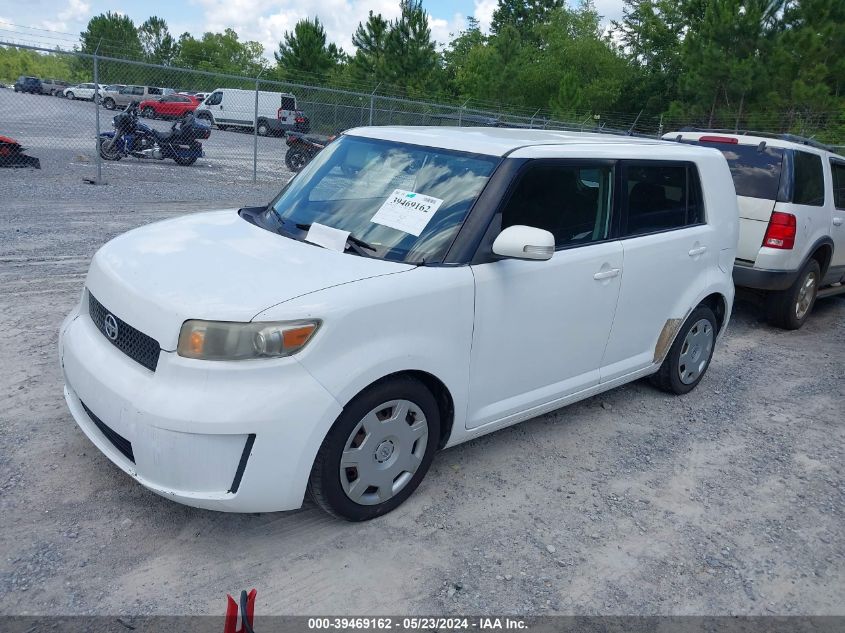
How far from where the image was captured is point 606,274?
4086 millimetres

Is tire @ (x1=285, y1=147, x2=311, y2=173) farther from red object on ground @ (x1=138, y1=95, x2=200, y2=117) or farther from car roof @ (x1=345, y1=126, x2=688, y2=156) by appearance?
red object on ground @ (x1=138, y1=95, x2=200, y2=117)

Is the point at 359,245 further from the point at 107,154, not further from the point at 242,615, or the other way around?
the point at 107,154

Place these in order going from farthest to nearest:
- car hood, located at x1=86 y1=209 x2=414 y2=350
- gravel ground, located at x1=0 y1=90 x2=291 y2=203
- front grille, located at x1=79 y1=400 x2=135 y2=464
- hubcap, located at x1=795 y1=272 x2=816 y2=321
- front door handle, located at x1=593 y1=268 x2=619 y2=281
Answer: gravel ground, located at x1=0 y1=90 x2=291 y2=203
hubcap, located at x1=795 y1=272 x2=816 y2=321
front door handle, located at x1=593 y1=268 x2=619 y2=281
front grille, located at x1=79 y1=400 x2=135 y2=464
car hood, located at x1=86 y1=209 x2=414 y2=350

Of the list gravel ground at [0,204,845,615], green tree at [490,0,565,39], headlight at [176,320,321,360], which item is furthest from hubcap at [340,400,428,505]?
green tree at [490,0,565,39]

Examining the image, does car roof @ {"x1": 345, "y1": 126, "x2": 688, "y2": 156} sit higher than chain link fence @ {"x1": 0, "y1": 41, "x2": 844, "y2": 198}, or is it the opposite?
car roof @ {"x1": 345, "y1": 126, "x2": 688, "y2": 156}

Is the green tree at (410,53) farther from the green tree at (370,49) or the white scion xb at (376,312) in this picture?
the white scion xb at (376,312)

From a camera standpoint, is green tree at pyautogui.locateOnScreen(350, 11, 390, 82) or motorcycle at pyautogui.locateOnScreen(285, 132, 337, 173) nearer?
motorcycle at pyautogui.locateOnScreen(285, 132, 337, 173)

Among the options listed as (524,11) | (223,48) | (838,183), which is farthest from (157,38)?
(838,183)

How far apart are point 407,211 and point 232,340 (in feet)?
3.97

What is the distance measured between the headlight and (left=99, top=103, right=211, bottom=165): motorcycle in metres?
14.6

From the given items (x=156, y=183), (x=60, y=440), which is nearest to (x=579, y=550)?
(x=60, y=440)

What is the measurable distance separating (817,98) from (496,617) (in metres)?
27.5

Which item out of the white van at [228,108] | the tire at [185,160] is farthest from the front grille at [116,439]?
the white van at [228,108]

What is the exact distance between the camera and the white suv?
6824mm
